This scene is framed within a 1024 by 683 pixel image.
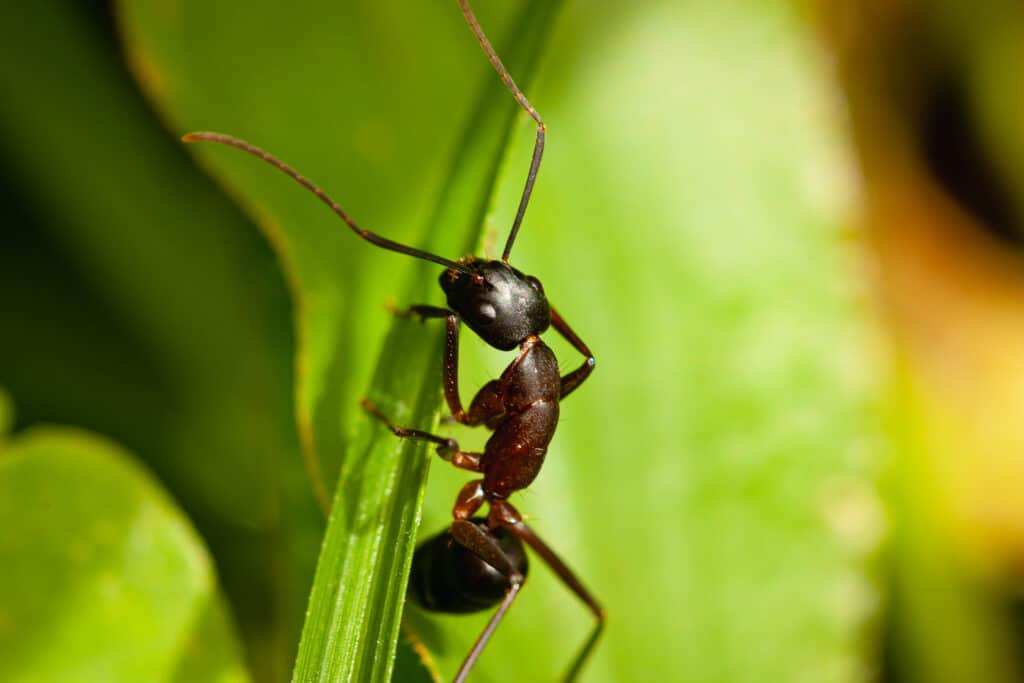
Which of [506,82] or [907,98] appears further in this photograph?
[907,98]

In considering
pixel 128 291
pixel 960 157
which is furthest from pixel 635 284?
pixel 960 157

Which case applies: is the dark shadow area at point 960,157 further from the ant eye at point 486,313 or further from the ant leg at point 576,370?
the ant eye at point 486,313

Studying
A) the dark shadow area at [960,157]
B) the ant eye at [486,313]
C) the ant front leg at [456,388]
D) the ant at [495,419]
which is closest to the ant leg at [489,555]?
the ant at [495,419]

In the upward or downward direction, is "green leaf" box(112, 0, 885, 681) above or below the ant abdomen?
above

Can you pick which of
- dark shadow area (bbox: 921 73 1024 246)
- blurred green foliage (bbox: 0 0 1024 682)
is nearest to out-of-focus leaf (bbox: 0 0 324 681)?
blurred green foliage (bbox: 0 0 1024 682)

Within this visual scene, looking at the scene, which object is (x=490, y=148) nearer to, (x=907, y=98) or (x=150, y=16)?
(x=150, y=16)

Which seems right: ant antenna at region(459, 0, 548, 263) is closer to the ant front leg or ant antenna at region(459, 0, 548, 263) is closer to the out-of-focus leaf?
the ant front leg

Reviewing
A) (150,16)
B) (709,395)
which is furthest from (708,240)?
(150,16)

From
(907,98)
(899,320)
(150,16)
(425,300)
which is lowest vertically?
(425,300)
